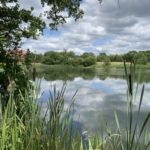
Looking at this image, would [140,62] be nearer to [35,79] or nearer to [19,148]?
[35,79]

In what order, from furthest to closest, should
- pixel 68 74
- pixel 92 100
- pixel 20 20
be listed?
pixel 92 100 → pixel 20 20 → pixel 68 74

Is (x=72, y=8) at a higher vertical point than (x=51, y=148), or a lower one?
higher

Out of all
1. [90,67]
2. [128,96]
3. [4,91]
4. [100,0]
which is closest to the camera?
[128,96]

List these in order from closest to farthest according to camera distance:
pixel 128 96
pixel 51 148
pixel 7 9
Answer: pixel 128 96 → pixel 51 148 → pixel 7 9

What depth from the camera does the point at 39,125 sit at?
2.89 metres

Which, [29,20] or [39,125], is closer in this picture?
[39,125]

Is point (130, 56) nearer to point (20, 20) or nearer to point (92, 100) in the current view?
point (20, 20)

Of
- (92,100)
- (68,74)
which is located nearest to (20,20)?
(68,74)

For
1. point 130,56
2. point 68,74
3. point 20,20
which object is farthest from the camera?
point 20,20

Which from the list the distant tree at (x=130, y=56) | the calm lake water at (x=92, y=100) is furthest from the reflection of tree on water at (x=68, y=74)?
the distant tree at (x=130, y=56)

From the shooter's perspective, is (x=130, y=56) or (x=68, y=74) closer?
(x=130, y=56)

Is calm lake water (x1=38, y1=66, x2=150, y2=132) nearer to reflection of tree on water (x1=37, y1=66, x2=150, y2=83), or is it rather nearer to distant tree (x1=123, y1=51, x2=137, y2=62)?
reflection of tree on water (x1=37, y1=66, x2=150, y2=83)

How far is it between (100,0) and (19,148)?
18.5ft

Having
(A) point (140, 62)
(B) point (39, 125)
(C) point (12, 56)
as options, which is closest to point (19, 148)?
(B) point (39, 125)
